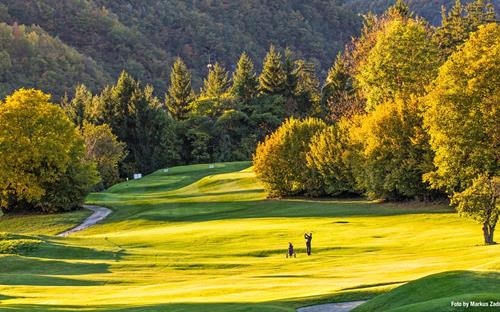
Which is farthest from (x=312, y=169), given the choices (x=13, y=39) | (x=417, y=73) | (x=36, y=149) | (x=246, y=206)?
(x=13, y=39)

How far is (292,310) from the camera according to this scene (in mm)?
24422

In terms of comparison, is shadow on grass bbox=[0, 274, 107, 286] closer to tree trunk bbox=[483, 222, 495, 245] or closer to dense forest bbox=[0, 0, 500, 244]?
tree trunk bbox=[483, 222, 495, 245]

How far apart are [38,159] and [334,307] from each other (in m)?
57.7

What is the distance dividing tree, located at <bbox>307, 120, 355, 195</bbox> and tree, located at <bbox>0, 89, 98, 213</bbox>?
77.1 feet

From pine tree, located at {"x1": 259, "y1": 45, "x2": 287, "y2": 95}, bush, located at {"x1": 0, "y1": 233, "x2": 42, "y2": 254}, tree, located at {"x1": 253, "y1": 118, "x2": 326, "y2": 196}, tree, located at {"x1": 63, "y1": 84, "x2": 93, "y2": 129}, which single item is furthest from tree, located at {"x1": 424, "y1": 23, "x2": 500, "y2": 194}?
tree, located at {"x1": 63, "y1": 84, "x2": 93, "y2": 129}

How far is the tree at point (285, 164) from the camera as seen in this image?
79875 mm

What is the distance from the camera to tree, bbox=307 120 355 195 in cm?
7529

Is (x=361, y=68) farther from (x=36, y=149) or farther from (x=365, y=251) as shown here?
(x=365, y=251)

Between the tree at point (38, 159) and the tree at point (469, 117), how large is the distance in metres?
40.2

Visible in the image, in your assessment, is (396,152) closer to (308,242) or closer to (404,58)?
(404,58)

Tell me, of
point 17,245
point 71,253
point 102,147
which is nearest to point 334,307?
point 71,253

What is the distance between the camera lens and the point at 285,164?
263 feet

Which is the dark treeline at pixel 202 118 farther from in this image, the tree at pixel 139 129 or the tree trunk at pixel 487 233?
the tree trunk at pixel 487 233

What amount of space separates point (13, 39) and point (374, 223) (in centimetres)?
15278
